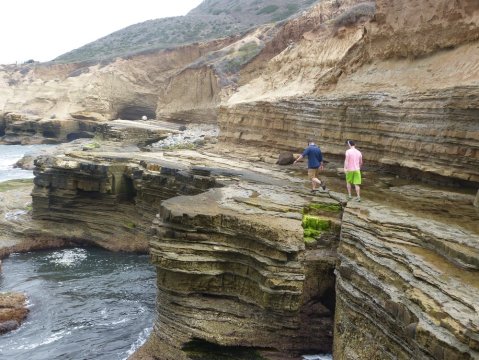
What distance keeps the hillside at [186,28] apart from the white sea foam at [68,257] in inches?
1779

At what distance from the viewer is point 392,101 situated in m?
15.4

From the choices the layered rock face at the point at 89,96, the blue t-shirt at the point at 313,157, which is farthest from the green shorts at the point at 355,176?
the layered rock face at the point at 89,96

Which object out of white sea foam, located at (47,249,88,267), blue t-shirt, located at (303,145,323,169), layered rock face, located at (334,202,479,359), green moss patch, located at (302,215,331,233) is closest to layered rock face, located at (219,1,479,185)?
blue t-shirt, located at (303,145,323,169)

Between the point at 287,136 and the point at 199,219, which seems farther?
the point at 287,136

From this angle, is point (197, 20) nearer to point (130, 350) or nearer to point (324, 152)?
point (324, 152)

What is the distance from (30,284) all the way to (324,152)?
1248cm

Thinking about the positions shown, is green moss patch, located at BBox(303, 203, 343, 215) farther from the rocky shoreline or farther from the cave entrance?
the cave entrance

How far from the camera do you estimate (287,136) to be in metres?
22.0

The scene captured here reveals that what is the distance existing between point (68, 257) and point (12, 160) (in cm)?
2880

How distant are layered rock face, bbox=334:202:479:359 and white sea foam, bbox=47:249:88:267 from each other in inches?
529

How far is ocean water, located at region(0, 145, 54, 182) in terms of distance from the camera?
3653 centimetres

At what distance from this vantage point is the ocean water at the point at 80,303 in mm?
12984

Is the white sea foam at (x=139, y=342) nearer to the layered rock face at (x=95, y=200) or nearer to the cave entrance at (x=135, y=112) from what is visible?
the layered rock face at (x=95, y=200)

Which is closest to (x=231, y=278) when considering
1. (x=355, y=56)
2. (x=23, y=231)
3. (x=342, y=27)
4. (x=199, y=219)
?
(x=199, y=219)
